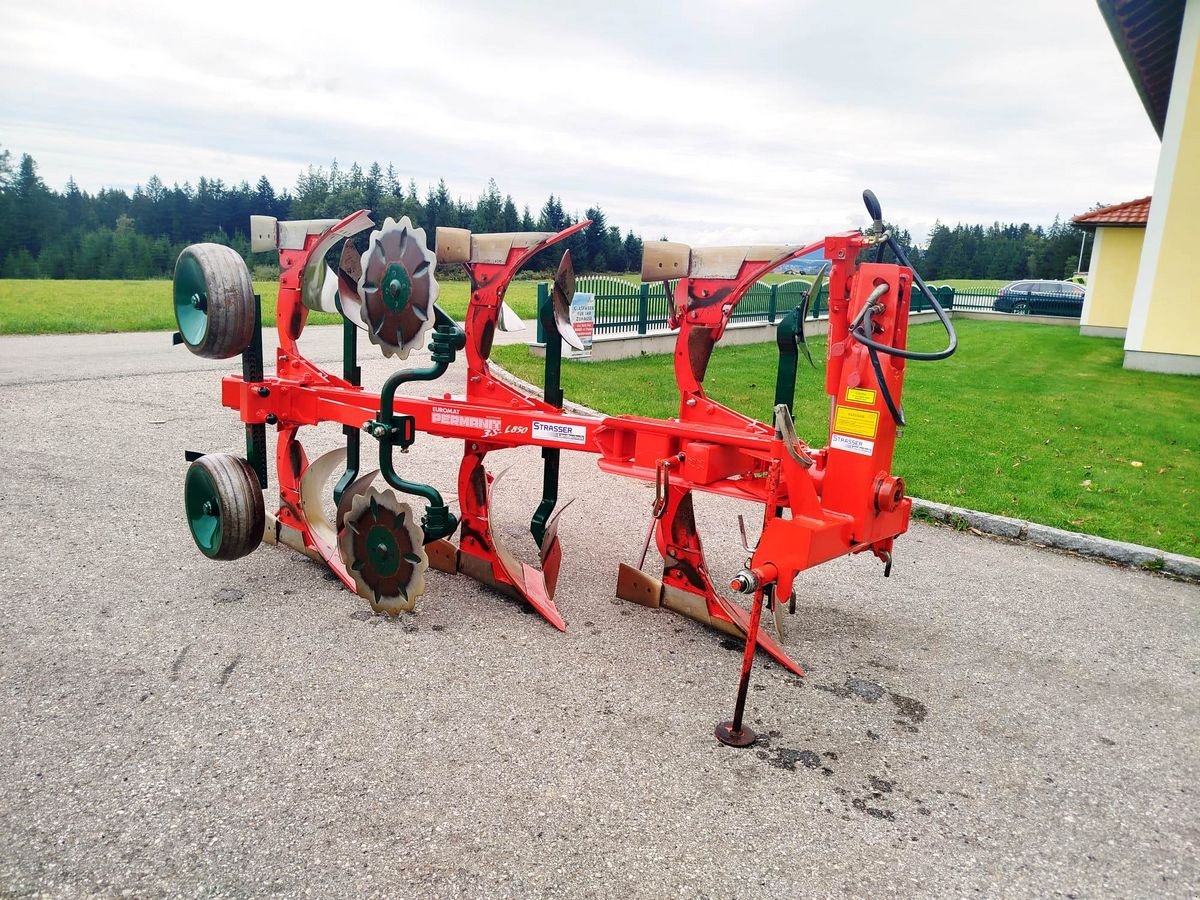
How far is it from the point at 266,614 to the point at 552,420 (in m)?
1.82

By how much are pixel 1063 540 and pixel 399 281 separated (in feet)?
15.7

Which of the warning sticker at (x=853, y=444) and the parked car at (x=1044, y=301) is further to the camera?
the parked car at (x=1044, y=301)

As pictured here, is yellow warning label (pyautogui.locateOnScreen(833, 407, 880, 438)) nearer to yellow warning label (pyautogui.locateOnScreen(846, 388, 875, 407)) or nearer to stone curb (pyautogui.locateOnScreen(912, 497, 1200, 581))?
yellow warning label (pyautogui.locateOnScreen(846, 388, 875, 407))

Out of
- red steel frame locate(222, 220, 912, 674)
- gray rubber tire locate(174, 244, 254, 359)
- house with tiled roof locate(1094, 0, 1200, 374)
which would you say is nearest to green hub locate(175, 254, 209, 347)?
gray rubber tire locate(174, 244, 254, 359)

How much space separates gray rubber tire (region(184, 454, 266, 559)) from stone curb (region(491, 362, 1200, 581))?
15.5 ft

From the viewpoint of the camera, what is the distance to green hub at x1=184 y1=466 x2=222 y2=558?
4.56 meters

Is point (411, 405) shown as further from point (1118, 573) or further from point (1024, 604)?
point (1118, 573)

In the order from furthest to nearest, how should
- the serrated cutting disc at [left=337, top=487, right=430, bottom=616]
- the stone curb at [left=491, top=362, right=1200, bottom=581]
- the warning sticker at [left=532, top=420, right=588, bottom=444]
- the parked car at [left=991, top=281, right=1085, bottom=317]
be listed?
the parked car at [left=991, top=281, right=1085, bottom=317]
the stone curb at [left=491, top=362, right=1200, bottom=581]
the warning sticker at [left=532, top=420, right=588, bottom=444]
the serrated cutting disc at [left=337, top=487, right=430, bottom=616]

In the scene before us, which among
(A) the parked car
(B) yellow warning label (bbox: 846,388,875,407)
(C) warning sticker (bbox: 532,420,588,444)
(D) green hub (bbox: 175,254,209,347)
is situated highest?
(A) the parked car

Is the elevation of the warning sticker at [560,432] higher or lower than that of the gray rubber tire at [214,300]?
lower

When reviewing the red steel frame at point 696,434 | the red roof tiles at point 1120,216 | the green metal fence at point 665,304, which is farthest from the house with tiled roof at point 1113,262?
the red steel frame at point 696,434

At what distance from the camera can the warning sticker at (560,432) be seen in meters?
4.21

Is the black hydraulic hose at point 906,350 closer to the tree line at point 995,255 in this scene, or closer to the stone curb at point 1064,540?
the stone curb at point 1064,540

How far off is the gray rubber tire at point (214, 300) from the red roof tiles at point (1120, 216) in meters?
23.3
